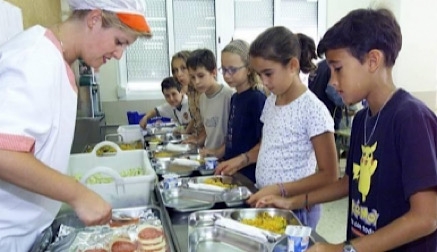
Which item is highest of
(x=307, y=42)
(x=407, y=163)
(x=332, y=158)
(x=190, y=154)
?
(x=307, y=42)

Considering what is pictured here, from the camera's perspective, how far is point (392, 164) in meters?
0.83

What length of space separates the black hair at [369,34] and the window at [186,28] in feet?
10.5

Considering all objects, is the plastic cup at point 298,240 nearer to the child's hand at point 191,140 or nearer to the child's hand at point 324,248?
the child's hand at point 324,248

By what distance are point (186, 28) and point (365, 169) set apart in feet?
11.6

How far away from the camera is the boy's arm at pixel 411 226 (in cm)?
75

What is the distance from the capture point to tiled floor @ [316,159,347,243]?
252 centimetres

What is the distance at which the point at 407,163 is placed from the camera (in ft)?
2.56

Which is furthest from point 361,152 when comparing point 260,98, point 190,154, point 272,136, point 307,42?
point 190,154

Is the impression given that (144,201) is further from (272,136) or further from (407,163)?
(407,163)

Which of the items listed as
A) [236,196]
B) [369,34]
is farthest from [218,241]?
[369,34]

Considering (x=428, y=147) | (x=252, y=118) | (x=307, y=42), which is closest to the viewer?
(x=428, y=147)

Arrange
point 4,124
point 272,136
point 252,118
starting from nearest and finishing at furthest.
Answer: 1. point 4,124
2. point 272,136
3. point 252,118

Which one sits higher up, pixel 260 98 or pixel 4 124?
pixel 4 124

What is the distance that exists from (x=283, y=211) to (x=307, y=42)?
75 centimetres
